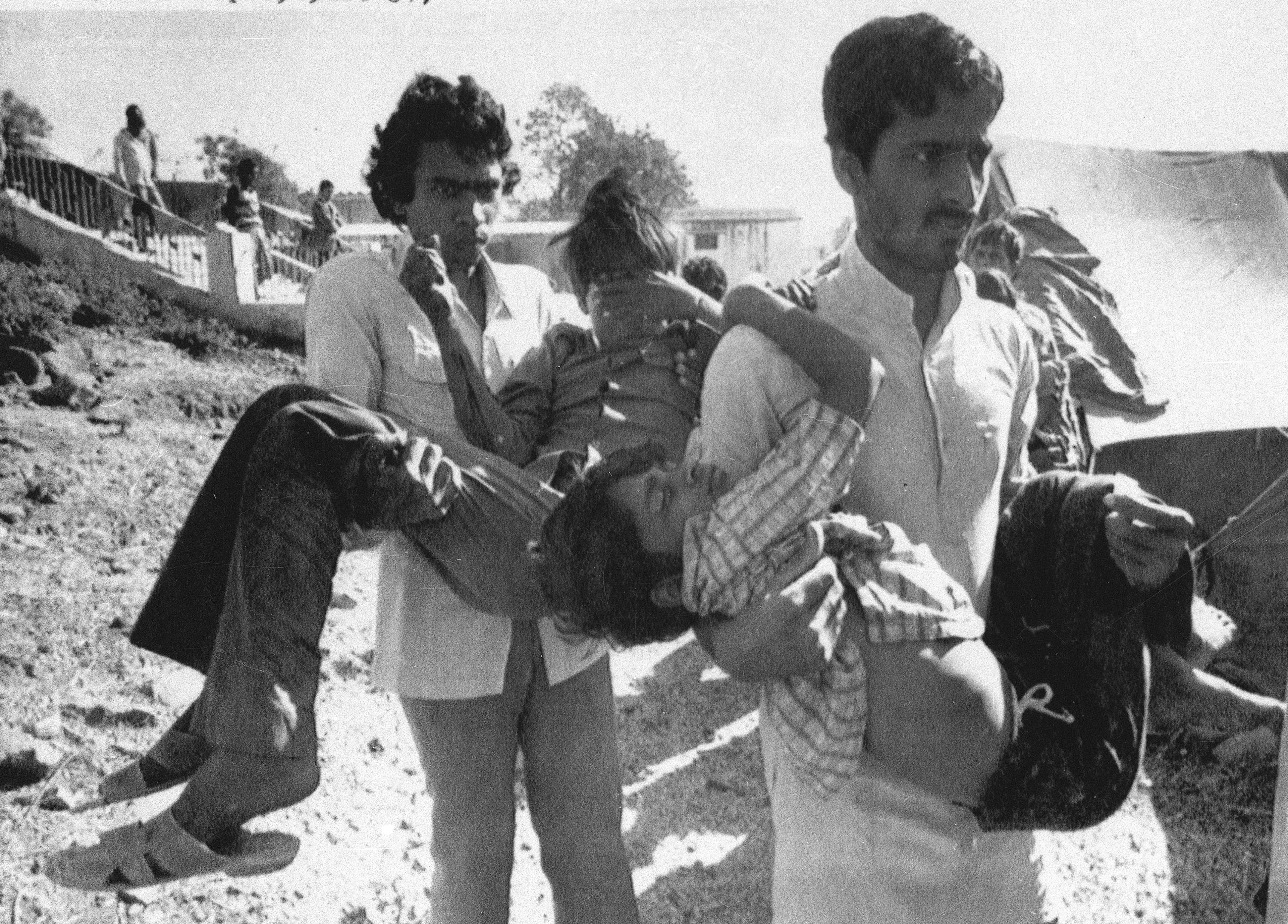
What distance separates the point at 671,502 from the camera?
45.9 inches

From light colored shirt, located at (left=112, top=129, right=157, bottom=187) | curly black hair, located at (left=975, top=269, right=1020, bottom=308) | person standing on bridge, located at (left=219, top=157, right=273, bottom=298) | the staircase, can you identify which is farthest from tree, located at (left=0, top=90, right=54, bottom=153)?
curly black hair, located at (left=975, top=269, right=1020, bottom=308)

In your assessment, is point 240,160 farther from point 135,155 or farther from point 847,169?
point 847,169

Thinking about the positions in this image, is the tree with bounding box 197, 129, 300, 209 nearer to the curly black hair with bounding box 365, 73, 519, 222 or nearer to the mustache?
the curly black hair with bounding box 365, 73, 519, 222

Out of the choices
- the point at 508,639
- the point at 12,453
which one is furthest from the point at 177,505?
the point at 508,639

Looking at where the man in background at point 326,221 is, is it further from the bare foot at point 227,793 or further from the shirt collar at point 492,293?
the bare foot at point 227,793

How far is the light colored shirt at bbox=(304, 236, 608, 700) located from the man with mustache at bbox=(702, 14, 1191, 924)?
463 mm

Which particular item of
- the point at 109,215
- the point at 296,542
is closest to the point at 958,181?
the point at 296,542

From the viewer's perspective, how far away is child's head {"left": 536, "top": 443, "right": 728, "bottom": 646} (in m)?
1.16

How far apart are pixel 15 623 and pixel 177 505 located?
102cm

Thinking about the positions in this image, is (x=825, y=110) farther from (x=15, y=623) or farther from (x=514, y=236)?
(x=15, y=623)

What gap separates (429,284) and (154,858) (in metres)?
0.82

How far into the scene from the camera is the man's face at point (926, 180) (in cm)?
114

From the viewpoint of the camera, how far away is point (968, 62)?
113 centimetres

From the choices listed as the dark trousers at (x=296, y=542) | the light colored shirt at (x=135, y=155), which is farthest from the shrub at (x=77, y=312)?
the dark trousers at (x=296, y=542)
